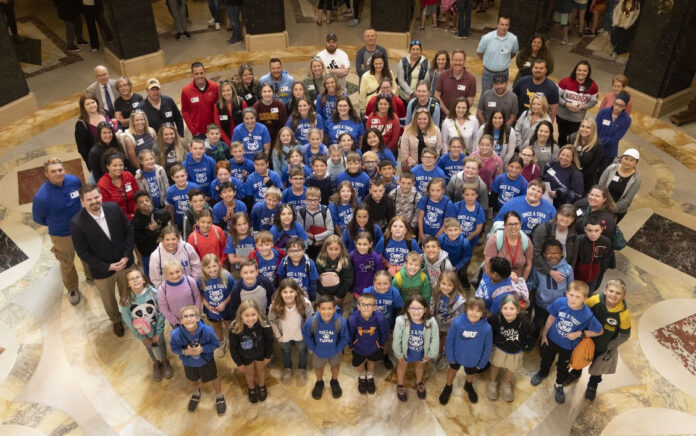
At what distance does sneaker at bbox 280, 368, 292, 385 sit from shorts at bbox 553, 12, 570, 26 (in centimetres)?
999

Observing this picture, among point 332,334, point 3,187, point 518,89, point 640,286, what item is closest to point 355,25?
point 518,89

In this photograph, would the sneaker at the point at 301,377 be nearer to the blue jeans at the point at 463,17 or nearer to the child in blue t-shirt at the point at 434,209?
the child in blue t-shirt at the point at 434,209

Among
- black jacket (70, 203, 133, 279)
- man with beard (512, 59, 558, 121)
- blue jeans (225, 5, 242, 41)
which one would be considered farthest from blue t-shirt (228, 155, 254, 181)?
blue jeans (225, 5, 242, 41)

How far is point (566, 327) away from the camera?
15.9 feet

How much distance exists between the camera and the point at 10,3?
1152 centimetres

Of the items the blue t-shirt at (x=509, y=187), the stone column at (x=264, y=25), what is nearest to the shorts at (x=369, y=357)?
the blue t-shirt at (x=509, y=187)

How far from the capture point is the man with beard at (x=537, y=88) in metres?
7.34

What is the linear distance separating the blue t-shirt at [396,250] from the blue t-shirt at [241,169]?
6.21ft

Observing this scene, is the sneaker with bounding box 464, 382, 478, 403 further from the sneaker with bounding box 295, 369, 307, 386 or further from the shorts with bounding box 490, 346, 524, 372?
the sneaker with bounding box 295, 369, 307, 386

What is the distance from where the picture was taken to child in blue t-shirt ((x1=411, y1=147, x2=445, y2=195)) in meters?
6.17

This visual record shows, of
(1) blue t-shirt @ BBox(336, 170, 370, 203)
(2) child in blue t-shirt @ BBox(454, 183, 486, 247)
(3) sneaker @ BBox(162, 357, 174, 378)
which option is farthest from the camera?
(1) blue t-shirt @ BBox(336, 170, 370, 203)

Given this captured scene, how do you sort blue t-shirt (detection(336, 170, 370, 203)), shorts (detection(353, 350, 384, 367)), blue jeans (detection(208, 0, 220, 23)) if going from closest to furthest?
shorts (detection(353, 350, 384, 367)) → blue t-shirt (detection(336, 170, 370, 203)) → blue jeans (detection(208, 0, 220, 23))

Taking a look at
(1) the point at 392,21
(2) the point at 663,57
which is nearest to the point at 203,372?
(2) the point at 663,57

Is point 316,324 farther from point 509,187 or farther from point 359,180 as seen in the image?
point 509,187
